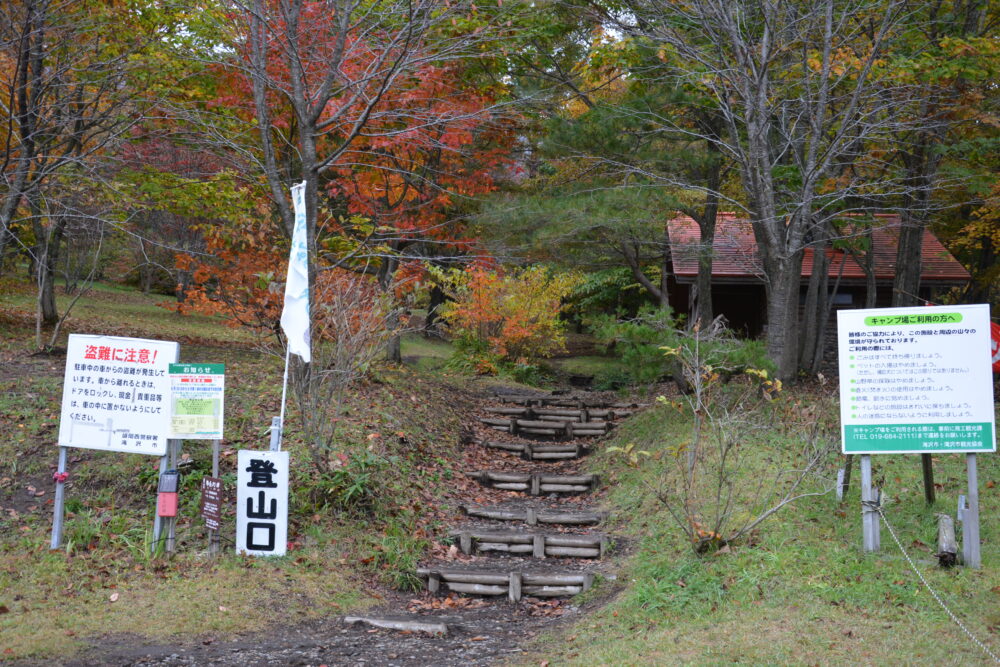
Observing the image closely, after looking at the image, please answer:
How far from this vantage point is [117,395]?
764cm

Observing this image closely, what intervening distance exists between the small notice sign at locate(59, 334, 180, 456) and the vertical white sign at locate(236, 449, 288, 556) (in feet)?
2.66

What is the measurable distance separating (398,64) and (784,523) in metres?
6.09

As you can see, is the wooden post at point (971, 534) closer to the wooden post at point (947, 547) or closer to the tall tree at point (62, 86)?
the wooden post at point (947, 547)

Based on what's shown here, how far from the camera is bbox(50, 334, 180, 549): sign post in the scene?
7555 millimetres

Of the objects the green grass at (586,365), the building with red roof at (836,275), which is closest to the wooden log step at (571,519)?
the green grass at (586,365)

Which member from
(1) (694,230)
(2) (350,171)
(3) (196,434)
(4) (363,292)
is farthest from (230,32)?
(1) (694,230)

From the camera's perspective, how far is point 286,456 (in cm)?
758

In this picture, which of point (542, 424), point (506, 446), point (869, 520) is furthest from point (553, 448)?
point (869, 520)

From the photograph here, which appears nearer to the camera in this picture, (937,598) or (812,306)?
(937,598)

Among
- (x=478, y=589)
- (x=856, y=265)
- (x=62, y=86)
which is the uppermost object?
(x=62, y=86)

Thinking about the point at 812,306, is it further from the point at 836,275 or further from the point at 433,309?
the point at 433,309

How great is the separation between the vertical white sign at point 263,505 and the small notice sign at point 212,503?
24 cm

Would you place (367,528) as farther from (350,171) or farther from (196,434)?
(350,171)

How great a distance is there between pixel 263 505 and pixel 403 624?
1.92 meters
